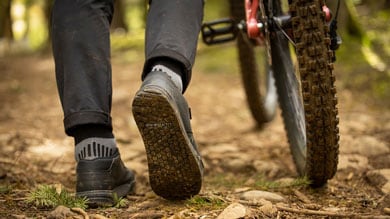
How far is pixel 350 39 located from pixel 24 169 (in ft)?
10.7

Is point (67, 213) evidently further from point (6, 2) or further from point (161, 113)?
point (6, 2)

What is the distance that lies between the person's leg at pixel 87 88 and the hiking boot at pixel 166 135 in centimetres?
16

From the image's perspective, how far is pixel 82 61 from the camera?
1.29 metres

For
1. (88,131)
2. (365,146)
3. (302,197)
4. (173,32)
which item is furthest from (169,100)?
(365,146)

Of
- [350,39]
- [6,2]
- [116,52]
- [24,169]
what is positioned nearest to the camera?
[24,169]

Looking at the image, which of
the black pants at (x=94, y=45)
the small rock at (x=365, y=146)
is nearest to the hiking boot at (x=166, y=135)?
the black pants at (x=94, y=45)

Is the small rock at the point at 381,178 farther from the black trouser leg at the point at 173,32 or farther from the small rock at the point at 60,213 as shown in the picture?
the small rock at the point at 60,213

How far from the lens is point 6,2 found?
538 cm

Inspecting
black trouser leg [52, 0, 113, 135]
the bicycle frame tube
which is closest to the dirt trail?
black trouser leg [52, 0, 113, 135]

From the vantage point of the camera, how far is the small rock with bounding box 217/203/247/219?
1.18 m

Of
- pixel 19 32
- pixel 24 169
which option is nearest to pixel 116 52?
pixel 24 169

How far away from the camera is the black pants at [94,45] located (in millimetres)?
1240

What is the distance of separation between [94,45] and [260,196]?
0.62 m

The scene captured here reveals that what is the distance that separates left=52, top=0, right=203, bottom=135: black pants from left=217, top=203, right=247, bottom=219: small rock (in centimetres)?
34
